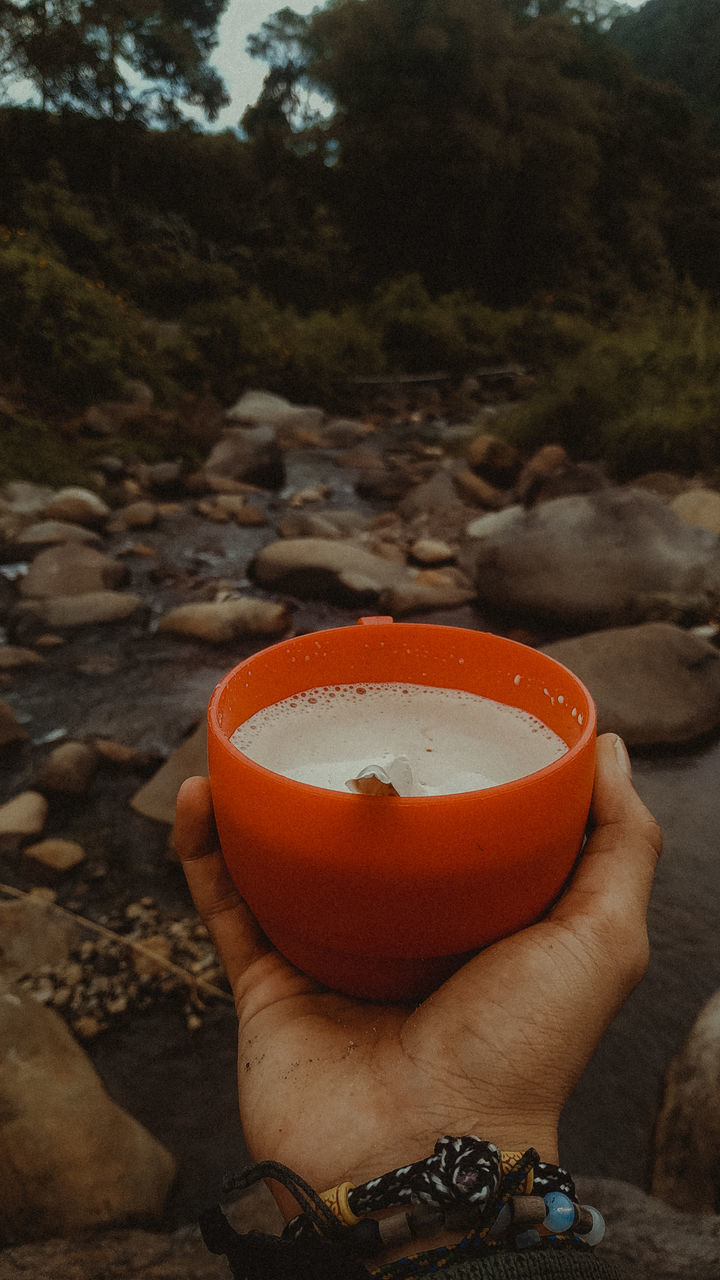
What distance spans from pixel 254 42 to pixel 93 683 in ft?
68.2

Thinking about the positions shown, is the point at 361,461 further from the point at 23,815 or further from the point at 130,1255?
the point at 130,1255

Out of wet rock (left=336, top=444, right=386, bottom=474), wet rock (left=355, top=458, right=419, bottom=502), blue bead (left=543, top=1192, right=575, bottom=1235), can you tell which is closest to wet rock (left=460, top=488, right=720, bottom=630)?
wet rock (left=355, top=458, right=419, bottom=502)

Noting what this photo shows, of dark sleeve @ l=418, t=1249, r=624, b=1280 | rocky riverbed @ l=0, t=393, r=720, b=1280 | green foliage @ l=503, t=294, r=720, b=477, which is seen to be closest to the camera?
dark sleeve @ l=418, t=1249, r=624, b=1280

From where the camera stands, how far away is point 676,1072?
1.89 m

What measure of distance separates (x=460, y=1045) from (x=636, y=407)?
7639 mm

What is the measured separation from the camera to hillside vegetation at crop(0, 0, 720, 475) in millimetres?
11055

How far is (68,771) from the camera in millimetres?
3461

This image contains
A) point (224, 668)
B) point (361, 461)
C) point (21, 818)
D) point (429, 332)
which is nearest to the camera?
point (21, 818)

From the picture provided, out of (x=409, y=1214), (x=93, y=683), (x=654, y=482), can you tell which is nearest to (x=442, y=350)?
(x=654, y=482)

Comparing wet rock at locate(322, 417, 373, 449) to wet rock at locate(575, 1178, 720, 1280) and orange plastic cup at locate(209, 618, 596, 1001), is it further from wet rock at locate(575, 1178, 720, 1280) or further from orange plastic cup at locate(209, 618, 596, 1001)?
orange plastic cup at locate(209, 618, 596, 1001)

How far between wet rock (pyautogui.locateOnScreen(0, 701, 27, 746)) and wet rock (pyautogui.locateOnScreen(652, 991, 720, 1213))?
10.9 ft

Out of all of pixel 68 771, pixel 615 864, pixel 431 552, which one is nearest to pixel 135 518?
pixel 431 552

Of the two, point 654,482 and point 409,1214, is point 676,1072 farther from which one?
point 654,482

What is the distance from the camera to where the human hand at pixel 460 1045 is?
0.94 meters
